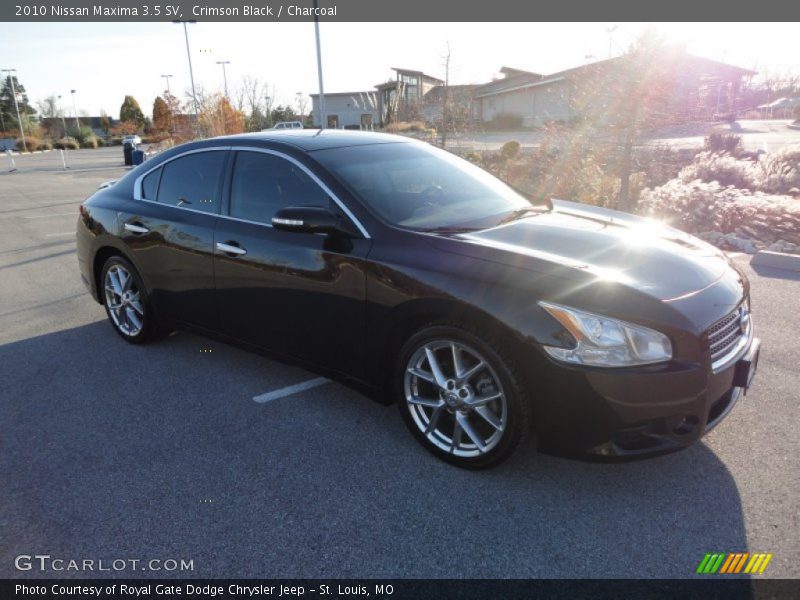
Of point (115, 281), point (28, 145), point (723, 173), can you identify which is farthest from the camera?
point (28, 145)

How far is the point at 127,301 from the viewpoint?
5.01 m

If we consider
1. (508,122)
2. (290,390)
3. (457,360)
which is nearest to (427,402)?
(457,360)

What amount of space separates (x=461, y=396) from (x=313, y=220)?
127cm

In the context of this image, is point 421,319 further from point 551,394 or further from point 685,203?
point 685,203

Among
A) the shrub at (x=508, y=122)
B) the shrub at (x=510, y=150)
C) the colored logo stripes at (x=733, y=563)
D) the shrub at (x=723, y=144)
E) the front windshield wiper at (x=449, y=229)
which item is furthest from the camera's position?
the shrub at (x=508, y=122)

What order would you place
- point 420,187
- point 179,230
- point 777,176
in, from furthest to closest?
1. point 777,176
2. point 179,230
3. point 420,187

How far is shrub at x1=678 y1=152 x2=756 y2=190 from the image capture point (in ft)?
38.9

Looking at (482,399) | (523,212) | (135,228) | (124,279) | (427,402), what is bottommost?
(427,402)

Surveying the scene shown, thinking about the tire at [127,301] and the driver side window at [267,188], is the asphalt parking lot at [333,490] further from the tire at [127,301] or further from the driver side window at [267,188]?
the driver side window at [267,188]

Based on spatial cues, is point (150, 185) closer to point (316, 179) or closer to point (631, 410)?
point (316, 179)

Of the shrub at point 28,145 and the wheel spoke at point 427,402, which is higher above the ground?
the wheel spoke at point 427,402

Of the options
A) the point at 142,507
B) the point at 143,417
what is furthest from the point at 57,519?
the point at 143,417

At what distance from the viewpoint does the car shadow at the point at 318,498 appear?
8.24 feet

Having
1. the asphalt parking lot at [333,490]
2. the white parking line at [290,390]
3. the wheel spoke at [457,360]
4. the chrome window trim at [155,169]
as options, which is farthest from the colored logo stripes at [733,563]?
the chrome window trim at [155,169]
